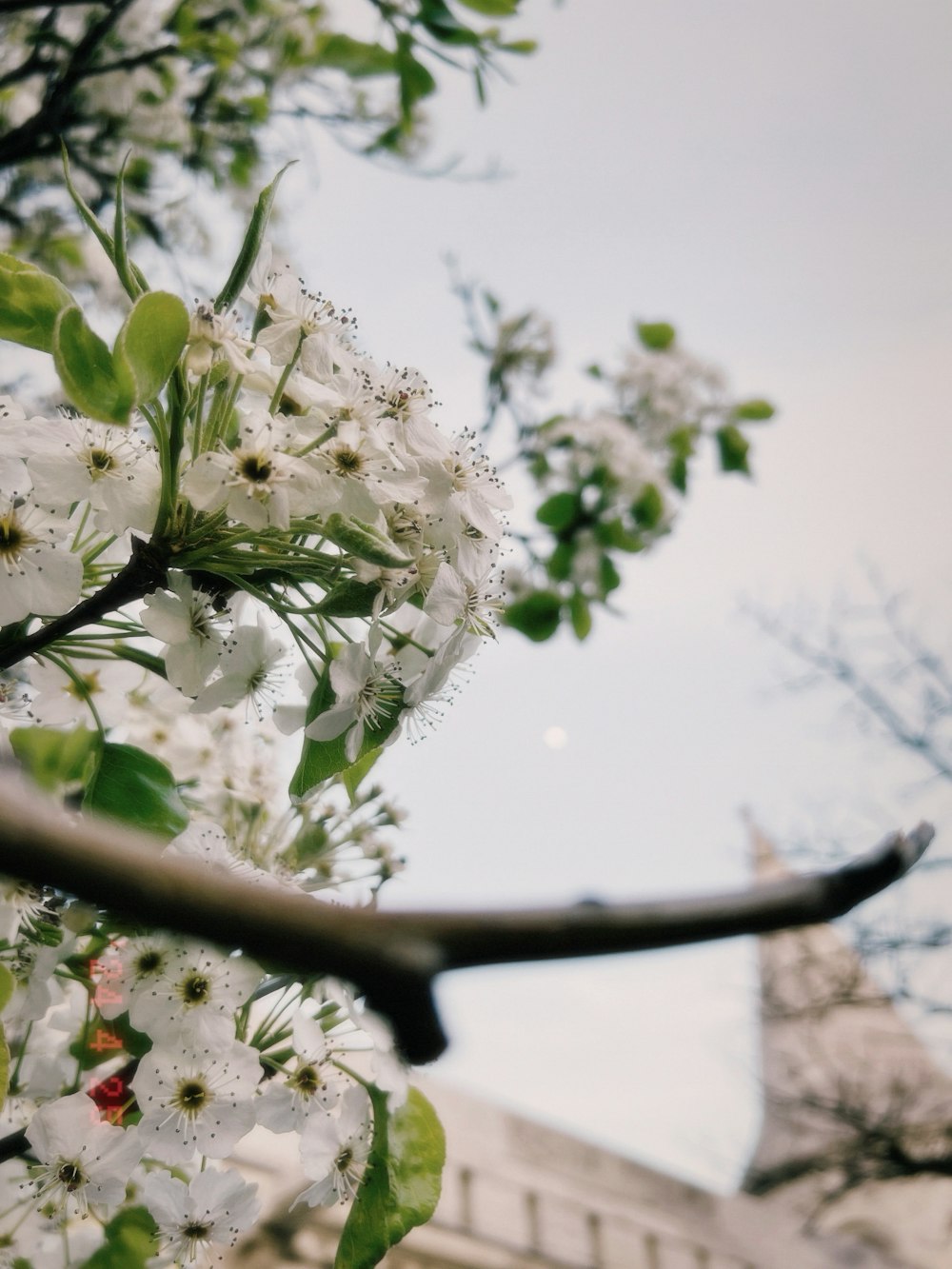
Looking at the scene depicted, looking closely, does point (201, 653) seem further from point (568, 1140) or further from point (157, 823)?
point (568, 1140)

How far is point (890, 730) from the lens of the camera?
24.9 ft

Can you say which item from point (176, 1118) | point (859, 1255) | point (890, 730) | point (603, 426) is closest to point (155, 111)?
point (603, 426)

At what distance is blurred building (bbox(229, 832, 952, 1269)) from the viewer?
4773 mm

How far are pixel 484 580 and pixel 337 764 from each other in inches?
8.6

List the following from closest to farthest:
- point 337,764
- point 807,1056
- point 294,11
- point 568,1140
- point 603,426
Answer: point 337,764 → point 603,426 → point 294,11 → point 568,1140 → point 807,1056

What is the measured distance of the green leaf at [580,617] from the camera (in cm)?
250

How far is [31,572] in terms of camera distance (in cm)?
77

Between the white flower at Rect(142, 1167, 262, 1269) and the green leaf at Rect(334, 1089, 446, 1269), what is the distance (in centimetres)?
11

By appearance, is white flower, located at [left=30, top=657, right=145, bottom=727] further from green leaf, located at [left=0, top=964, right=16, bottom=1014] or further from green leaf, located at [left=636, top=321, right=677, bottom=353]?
green leaf, located at [left=636, top=321, right=677, bottom=353]

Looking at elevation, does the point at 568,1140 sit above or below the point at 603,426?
below

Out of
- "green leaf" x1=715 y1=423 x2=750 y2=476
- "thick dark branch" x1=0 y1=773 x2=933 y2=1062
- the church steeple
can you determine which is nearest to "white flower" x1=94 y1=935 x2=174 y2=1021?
"thick dark branch" x1=0 y1=773 x2=933 y2=1062

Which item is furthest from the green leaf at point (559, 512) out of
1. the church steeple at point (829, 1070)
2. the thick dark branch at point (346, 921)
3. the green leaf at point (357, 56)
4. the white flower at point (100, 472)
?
the church steeple at point (829, 1070)

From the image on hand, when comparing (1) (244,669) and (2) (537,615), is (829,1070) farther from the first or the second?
(1) (244,669)

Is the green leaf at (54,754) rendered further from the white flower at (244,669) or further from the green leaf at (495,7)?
the green leaf at (495,7)
